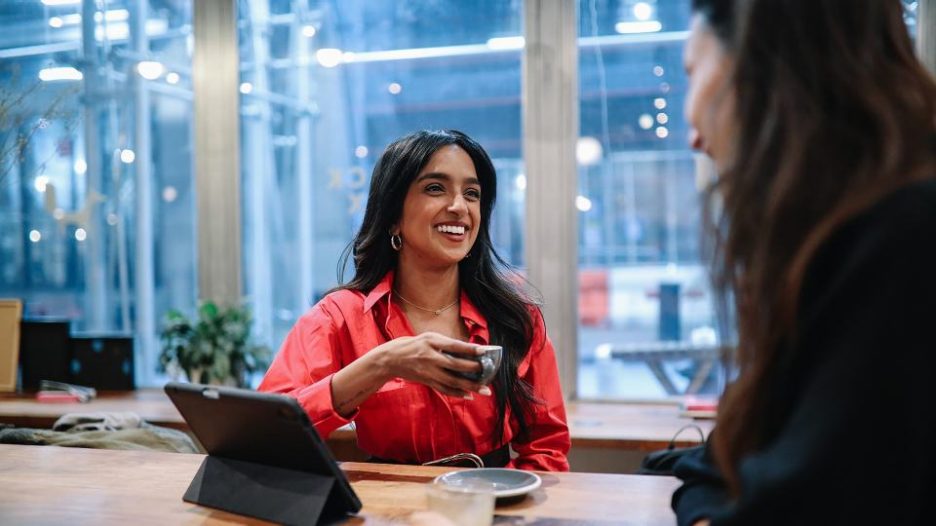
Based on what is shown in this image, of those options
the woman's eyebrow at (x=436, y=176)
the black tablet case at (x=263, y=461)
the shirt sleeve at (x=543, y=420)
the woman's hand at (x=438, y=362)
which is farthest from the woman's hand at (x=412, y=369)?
the woman's eyebrow at (x=436, y=176)

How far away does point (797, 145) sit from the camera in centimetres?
75

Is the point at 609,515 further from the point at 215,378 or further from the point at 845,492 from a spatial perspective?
the point at 215,378

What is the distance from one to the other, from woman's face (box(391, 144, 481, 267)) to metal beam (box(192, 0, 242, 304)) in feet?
6.87

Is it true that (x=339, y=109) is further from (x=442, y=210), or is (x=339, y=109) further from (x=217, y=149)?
(x=442, y=210)

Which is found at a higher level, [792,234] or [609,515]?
[792,234]

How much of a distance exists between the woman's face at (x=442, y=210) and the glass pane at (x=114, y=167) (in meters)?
2.36

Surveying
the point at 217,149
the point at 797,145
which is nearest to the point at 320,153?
the point at 217,149

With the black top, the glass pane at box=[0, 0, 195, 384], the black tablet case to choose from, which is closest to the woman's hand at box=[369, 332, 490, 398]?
the black tablet case

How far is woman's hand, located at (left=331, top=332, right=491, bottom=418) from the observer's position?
4.64ft

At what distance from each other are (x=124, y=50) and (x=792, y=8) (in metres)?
3.99

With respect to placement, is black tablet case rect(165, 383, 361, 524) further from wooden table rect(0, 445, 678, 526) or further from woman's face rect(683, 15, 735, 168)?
woman's face rect(683, 15, 735, 168)

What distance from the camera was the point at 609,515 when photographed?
50.6 inches

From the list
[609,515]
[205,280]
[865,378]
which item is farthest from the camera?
[205,280]

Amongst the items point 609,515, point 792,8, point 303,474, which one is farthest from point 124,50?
point 792,8
